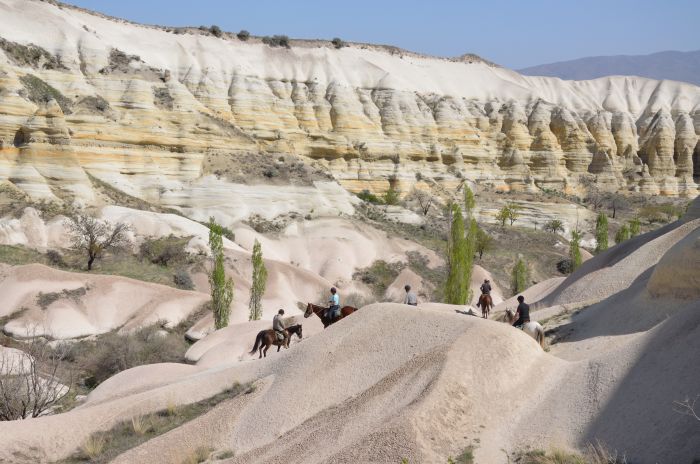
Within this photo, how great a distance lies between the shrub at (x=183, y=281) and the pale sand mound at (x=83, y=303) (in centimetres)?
480

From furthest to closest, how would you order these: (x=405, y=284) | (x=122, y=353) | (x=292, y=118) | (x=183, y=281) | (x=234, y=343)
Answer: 1. (x=292, y=118)
2. (x=405, y=284)
3. (x=183, y=281)
4. (x=122, y=353)
5. (x=234, y=343)

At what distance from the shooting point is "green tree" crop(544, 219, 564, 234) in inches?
3073

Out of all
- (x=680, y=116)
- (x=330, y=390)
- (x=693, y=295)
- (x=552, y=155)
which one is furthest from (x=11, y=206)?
(x=680, y=116)

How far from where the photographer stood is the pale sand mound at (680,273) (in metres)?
17.5

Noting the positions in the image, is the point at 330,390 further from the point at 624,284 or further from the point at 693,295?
the point at 624,284

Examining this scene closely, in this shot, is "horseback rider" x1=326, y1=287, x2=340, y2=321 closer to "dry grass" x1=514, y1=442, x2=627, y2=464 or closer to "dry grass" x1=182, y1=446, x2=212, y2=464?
"dry grass" x1=182, y1=446, x2=212, y2=464

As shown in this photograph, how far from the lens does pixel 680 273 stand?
1786 cm

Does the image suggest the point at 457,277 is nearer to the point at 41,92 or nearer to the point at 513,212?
the point at 41,92

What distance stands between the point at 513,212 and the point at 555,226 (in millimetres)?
4778

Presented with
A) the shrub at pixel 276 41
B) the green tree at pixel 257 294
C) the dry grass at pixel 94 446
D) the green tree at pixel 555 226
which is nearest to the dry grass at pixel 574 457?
the dry grass at pixel 94 446

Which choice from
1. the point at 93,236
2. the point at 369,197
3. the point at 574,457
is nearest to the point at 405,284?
the point at 93,236

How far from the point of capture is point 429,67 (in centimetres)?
10769

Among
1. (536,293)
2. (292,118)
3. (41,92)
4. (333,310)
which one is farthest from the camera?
(292,118)

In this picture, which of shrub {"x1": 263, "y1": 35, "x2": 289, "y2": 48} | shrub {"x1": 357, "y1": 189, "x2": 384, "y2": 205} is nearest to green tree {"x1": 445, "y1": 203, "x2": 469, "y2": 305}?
shrub {"x1": 357, "y1": 189, "x2": 384, "y2": 205}
